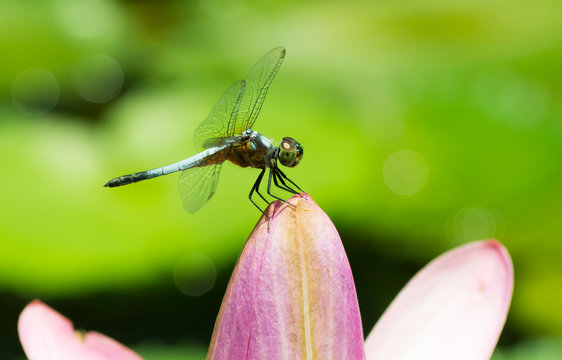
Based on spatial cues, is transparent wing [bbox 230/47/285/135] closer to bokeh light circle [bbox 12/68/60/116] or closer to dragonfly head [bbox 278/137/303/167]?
dragonfly head [bbox 278/137/303/167]

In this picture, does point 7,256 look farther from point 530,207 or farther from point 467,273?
point 530,207

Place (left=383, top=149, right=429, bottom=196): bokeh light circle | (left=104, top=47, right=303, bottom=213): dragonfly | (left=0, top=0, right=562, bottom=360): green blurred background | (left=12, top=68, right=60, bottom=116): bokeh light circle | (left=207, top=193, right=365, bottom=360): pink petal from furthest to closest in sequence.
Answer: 1. (left=12, top=68, right=60, bottom=116): bokeh light circle
2. (left=383, top=149, right=429, bottom=196): bokeh light circle
3. (left=0, top=0, right=562, bottom=360): green blurred background
4. (left=104, top=47, right=303, bottom=213): dragonfly
5. (left=207, top=193, right=365, bottom=360): pink petal

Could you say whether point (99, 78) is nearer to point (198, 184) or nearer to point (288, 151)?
point (198, 184)

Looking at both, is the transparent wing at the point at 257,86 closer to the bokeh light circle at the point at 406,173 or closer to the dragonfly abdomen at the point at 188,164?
the dragonfly abdomen at the point at 188,164

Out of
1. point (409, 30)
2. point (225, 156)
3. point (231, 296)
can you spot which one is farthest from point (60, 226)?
point (409, 30)

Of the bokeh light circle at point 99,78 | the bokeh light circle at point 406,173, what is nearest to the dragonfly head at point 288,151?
the bokeh light circle at point 406,173

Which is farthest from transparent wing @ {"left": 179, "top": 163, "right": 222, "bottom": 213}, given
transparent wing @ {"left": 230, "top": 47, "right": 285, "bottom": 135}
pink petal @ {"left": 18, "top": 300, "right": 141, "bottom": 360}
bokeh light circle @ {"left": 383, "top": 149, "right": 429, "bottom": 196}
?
bokeh light circle @ {"left": 383, "top": 149, "right": 429, "bottom": 196}
